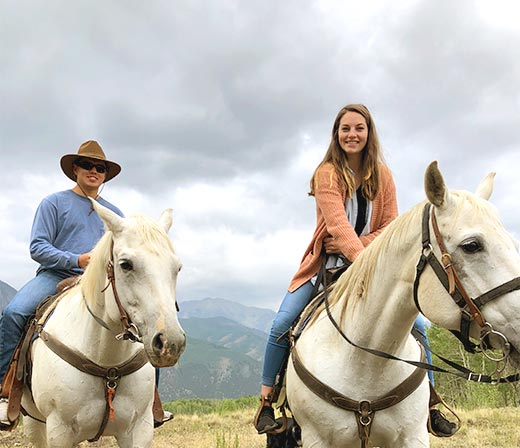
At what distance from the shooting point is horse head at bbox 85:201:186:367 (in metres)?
3.02

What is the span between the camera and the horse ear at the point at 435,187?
258 centimetres

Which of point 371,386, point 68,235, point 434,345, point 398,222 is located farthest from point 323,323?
point 434,345

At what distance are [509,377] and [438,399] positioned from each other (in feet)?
5.33

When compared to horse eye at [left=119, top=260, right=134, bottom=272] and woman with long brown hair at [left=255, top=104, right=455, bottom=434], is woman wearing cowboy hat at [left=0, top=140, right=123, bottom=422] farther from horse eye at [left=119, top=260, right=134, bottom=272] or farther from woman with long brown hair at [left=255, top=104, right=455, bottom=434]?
woman with long brown hair at [left=255, top=104, right=455, bottom=434]

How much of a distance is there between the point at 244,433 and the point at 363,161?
6.44m

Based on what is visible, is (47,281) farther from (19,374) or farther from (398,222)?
(398,222)

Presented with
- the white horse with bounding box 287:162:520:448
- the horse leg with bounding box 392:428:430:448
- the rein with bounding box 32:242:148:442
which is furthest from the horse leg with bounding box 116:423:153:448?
the horse leg with bounding box 392:428:430:448

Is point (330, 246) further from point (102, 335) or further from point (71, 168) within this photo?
point (71, 168)

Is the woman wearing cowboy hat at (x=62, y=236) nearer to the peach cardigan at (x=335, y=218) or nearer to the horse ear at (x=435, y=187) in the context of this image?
the peach cardigan at (x=335, y=218)

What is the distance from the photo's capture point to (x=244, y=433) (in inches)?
353

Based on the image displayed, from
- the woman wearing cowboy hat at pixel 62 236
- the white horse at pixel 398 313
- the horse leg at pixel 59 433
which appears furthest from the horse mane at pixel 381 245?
the woman wearing cowboy hat at pixel 62 236

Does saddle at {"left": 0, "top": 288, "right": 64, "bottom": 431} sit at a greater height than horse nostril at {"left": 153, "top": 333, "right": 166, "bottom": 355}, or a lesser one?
lesser

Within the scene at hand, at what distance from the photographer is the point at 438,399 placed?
397 centimetres

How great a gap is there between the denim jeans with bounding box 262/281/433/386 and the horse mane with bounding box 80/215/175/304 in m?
1.29
